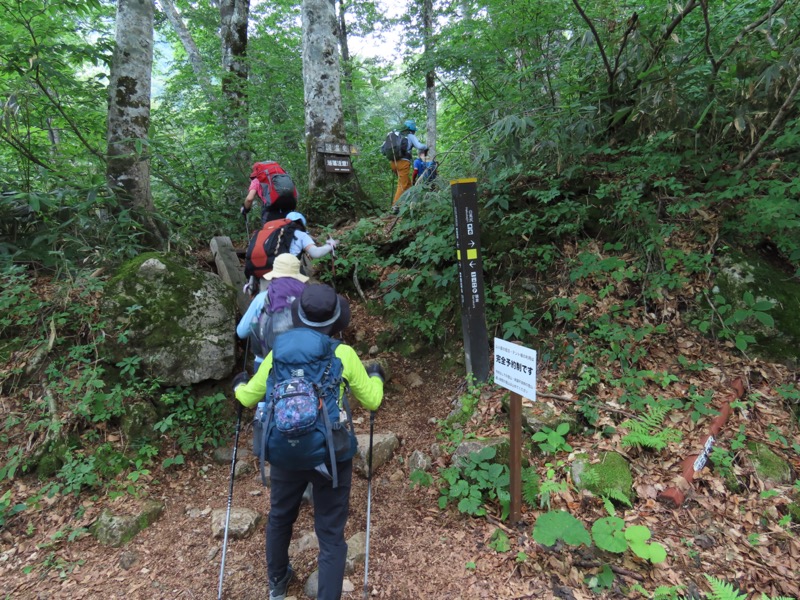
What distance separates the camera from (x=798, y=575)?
8.47 feet

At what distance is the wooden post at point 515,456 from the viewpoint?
301 centimetres

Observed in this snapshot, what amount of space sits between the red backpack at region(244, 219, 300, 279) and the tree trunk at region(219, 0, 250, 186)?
4.55m

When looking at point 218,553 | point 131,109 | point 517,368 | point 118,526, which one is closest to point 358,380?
point 517,368

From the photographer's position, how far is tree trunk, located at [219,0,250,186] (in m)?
8.03

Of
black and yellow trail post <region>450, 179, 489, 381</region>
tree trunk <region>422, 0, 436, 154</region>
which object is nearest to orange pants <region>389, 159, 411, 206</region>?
tree trunk <region>422, 0, 436, 154</region>

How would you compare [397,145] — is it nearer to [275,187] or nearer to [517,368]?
[275,187]

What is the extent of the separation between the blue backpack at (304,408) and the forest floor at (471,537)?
4.51ft

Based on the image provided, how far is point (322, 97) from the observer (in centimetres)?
753

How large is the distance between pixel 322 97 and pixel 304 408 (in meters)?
7.09

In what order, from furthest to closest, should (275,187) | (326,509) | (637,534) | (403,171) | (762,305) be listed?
1. (403,171)
2. (275,187)
3. (762,305)
4. (637,534)
5. (326,509)

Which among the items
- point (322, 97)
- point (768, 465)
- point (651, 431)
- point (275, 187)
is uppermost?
point (322, 97)

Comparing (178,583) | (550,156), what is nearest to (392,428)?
(178,583)

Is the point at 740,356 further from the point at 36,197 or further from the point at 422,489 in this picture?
the point at 36,197

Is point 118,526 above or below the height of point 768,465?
below
